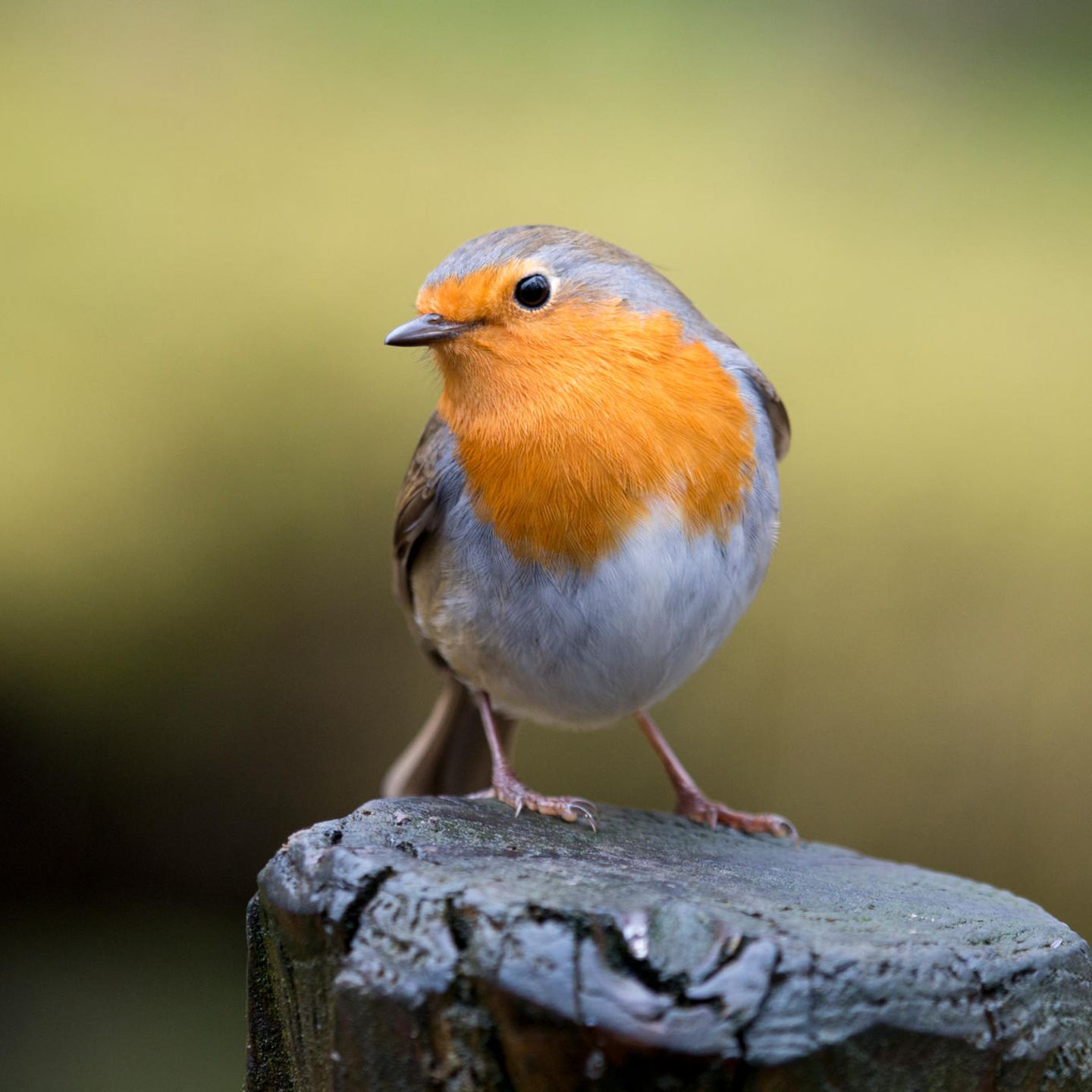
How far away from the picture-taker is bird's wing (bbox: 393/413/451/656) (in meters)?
2.93

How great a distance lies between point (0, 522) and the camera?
4.50m

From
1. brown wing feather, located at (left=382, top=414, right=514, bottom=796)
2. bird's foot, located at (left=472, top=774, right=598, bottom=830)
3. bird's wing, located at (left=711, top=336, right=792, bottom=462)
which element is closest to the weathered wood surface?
bird's foot, located at (left=472, top=774, right=598, bottom=830)

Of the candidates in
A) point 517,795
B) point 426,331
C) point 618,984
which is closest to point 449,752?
point 517,795

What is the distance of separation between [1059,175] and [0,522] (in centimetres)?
412

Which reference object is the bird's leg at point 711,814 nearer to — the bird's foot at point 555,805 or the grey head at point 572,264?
the bird's foot at point 555,805

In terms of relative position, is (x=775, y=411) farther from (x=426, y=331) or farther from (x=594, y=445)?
(x=426, y=331)

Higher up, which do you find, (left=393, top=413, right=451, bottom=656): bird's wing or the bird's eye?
the bird's eye

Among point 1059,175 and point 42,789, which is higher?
point 1059,175

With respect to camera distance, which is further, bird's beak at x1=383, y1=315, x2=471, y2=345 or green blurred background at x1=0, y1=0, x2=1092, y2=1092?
green blurred background at x1=0, y1=0, x2=1092, y2=1092

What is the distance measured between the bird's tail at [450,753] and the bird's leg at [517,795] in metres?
0.12

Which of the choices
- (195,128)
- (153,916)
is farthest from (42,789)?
(195,128)

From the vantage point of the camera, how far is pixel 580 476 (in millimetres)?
2639

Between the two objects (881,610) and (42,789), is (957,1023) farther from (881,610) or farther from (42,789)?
(42,789)

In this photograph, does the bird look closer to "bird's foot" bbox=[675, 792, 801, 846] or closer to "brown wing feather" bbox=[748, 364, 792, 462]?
"brown wing feather" bbox=[748, 364, 792, 462]
